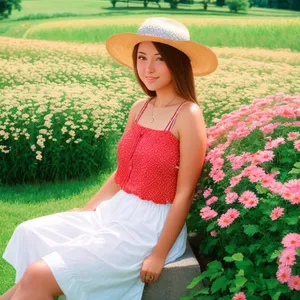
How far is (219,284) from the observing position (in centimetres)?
226

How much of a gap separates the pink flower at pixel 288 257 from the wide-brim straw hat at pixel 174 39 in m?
0.95

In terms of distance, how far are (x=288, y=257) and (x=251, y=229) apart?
27 centimetres

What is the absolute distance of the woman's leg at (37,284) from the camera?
226 centimetres

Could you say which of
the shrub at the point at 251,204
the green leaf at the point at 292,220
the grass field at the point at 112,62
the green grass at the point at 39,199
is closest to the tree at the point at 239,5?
the grass field at the point at 112,62

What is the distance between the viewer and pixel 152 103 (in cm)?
279

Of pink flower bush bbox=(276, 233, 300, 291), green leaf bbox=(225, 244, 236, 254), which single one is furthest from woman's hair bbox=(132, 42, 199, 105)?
pink flower bush bbox=(276, 233, 300, 291)

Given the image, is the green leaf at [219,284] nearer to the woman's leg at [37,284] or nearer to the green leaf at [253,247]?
the green leaf at [253,247]

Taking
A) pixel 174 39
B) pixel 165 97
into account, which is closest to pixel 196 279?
pixel 165 97

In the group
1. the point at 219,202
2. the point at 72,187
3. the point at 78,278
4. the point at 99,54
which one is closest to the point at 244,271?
the point at 219,202

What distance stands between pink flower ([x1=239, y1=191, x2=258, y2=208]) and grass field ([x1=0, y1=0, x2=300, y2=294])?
10.2 feet

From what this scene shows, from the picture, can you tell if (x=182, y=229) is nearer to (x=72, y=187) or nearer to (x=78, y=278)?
(x=78, y=278)

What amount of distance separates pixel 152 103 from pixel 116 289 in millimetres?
833

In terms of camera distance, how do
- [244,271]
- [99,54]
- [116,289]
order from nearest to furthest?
[244,271]
[116,289]
[99,54]

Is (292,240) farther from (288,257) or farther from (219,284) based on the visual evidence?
(219,284)
